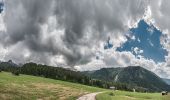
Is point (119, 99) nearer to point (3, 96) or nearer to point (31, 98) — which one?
point (31, 98)

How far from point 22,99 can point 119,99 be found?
20959 mm

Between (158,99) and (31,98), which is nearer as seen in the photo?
(31,98)

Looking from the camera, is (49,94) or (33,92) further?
(33,92)

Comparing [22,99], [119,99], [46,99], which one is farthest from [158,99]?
[22,99]

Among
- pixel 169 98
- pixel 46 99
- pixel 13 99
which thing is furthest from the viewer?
pixel 169 98

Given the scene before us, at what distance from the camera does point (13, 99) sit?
60.4 metres

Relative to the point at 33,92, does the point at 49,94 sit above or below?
below

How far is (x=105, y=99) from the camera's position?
2566 inches

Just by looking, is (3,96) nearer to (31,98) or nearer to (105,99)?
(31,98)

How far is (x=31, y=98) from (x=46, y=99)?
11.1ft

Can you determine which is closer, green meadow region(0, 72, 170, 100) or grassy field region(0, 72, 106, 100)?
grassy field region(0, 72, 106, 100)

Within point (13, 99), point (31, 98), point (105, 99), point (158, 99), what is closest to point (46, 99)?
point (31, 98)

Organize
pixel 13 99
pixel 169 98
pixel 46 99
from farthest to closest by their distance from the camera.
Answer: pixel 169 98, pixel 46 99, pixel 13 99

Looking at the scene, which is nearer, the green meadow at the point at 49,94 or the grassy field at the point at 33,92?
the grassy field at the point at 33,92
